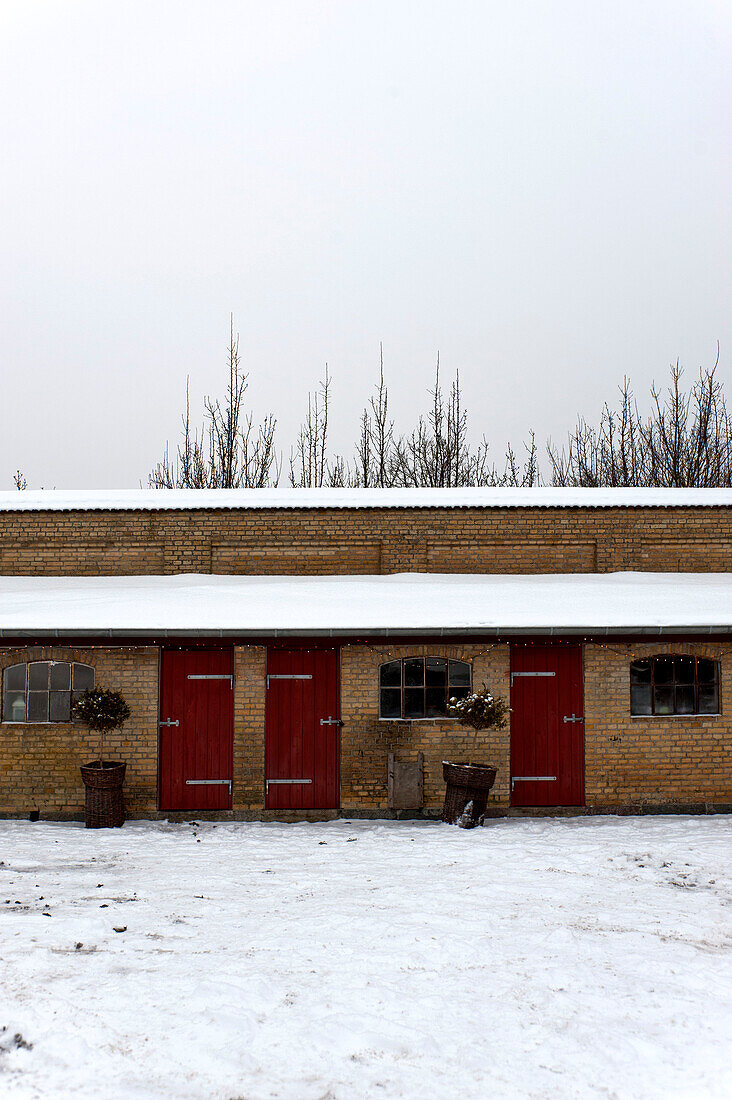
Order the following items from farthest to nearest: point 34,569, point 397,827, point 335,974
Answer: point 34,569 → point 397,827 → point 335,974

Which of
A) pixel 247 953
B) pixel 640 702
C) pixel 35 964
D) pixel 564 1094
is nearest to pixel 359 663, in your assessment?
pixel 640 702

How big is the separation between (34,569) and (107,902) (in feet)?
20.7

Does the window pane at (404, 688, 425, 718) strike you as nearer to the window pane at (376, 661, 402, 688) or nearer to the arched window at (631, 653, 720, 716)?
the window pane at (376, 661, 402, 688)

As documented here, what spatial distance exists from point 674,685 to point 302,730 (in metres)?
5.46

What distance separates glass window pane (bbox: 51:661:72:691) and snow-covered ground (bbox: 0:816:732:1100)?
81.6 inches

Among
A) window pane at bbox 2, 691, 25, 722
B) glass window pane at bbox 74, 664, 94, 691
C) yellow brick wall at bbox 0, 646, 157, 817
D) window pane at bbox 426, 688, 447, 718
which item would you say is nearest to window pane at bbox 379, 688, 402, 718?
window pane at bbox 426, 688, 447, 718

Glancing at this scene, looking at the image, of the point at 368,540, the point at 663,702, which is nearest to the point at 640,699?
the point at 663,702

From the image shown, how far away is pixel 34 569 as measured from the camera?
38.0 ft

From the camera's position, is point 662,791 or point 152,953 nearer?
point 152,953

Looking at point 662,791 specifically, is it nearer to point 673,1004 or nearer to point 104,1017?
point 673,1004

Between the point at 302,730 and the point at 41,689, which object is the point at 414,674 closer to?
the point at 302,730

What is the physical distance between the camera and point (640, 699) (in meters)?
10.4

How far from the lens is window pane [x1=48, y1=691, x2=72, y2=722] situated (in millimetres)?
10125

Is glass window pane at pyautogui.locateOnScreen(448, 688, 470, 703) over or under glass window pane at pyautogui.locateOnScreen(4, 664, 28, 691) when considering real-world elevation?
under
